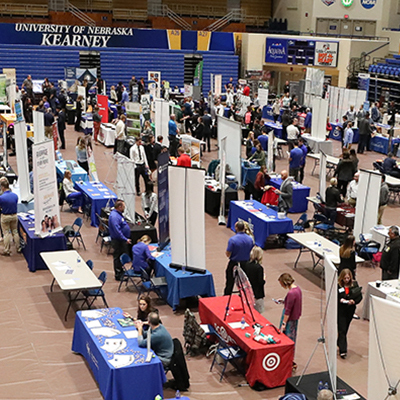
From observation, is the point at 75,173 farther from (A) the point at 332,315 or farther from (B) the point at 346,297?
(A) the point at 332,315

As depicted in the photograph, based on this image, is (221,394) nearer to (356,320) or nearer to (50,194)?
(356,320)

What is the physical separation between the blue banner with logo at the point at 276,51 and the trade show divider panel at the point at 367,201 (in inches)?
885

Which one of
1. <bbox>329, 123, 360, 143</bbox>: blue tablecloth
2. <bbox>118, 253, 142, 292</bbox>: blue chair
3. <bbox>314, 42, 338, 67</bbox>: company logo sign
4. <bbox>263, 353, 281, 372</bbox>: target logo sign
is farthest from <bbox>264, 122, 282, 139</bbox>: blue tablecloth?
<bbox>263, 353, 281, 372</bbox>: target logo sign

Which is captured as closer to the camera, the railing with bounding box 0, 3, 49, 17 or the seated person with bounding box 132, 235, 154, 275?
the seated person with bounding box 132, 235, 154, 275

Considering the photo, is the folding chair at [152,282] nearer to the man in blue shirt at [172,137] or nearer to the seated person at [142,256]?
the seated person at [142,256]

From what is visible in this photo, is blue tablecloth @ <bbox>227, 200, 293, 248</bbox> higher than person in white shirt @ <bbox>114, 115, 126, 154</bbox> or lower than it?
lower

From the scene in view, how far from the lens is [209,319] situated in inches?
340

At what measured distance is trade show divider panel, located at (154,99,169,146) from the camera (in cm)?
1875

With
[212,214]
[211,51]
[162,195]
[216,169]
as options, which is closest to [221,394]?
[162,195]

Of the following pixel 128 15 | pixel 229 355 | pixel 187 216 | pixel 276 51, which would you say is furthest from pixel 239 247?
pixel 128 15

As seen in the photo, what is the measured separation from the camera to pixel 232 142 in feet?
49.9

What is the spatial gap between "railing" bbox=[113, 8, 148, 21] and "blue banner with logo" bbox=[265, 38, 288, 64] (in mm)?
8128

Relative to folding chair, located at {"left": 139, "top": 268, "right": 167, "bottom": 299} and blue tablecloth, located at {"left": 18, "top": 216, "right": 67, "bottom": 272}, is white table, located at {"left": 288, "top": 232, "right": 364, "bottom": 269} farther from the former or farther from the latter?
blue tablecloth, located at {"left": 18, "top": 216, "right": 67, "bottom": 272}

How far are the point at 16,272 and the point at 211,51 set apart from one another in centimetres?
2608
